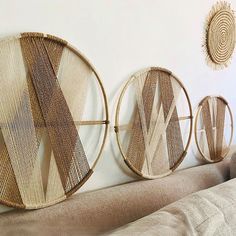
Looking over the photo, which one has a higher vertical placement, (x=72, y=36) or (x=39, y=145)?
(x=72, y=36)

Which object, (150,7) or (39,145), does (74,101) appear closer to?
(39,145)

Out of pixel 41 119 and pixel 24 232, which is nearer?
pixel 24 232

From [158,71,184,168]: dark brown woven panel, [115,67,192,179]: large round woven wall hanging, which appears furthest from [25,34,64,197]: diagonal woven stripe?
[158,71,184,168]: dark brown woven panel

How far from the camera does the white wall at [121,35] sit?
1057mm

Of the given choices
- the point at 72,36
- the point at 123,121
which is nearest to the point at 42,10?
the point at 72,36

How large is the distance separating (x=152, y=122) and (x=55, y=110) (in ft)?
1.57

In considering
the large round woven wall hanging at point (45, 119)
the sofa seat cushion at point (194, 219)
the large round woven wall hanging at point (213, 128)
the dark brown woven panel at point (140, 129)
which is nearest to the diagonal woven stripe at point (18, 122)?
the large round woven wall hanging at point (45, 119)

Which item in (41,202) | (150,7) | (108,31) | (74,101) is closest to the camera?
(41,202)

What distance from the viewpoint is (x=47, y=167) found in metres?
1.06

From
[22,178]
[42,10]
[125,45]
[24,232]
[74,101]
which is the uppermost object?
[42,10]

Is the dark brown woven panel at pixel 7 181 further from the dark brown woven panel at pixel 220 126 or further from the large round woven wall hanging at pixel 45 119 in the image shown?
the dark brown woven panel at pixel 220 126

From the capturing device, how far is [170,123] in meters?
1.48

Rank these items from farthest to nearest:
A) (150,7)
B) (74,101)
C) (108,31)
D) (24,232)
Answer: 1. (150,7)
2. (108,31)
3. (74,101)
4. (24,232)

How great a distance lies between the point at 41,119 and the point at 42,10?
34 centimetres
